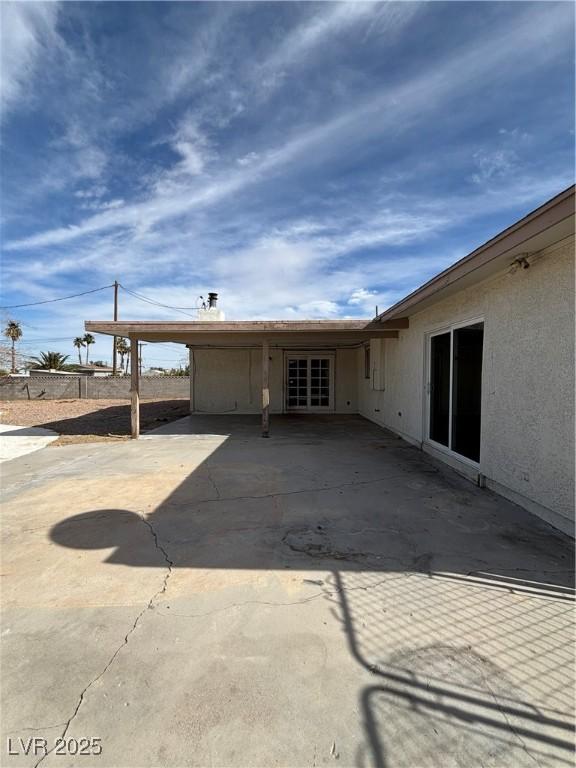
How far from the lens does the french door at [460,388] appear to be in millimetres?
5364

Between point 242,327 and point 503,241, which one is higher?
point 503,241

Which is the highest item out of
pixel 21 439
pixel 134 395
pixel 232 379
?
pixel 232 379

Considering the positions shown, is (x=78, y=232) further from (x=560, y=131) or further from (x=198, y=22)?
(x=560, y=131)

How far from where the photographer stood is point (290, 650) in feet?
6.02

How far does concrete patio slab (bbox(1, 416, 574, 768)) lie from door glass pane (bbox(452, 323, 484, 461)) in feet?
5.71

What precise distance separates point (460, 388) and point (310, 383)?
7.40 m

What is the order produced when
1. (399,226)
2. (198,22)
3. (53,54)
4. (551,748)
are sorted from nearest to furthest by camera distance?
(551,748) → (198,22) → (53,54) → (399,226)

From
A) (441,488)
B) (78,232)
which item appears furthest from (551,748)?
(78,232)

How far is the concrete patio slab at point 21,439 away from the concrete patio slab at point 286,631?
3.26 m

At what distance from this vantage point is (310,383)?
12797 mm

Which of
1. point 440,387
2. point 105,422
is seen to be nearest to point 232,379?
point 105,422

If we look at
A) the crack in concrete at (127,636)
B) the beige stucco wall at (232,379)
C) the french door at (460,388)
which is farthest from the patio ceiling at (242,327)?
the crack in concrete at (127,636)

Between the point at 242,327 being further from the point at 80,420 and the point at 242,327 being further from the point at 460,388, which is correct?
the point at 80,420

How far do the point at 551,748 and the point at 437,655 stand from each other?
52cm
